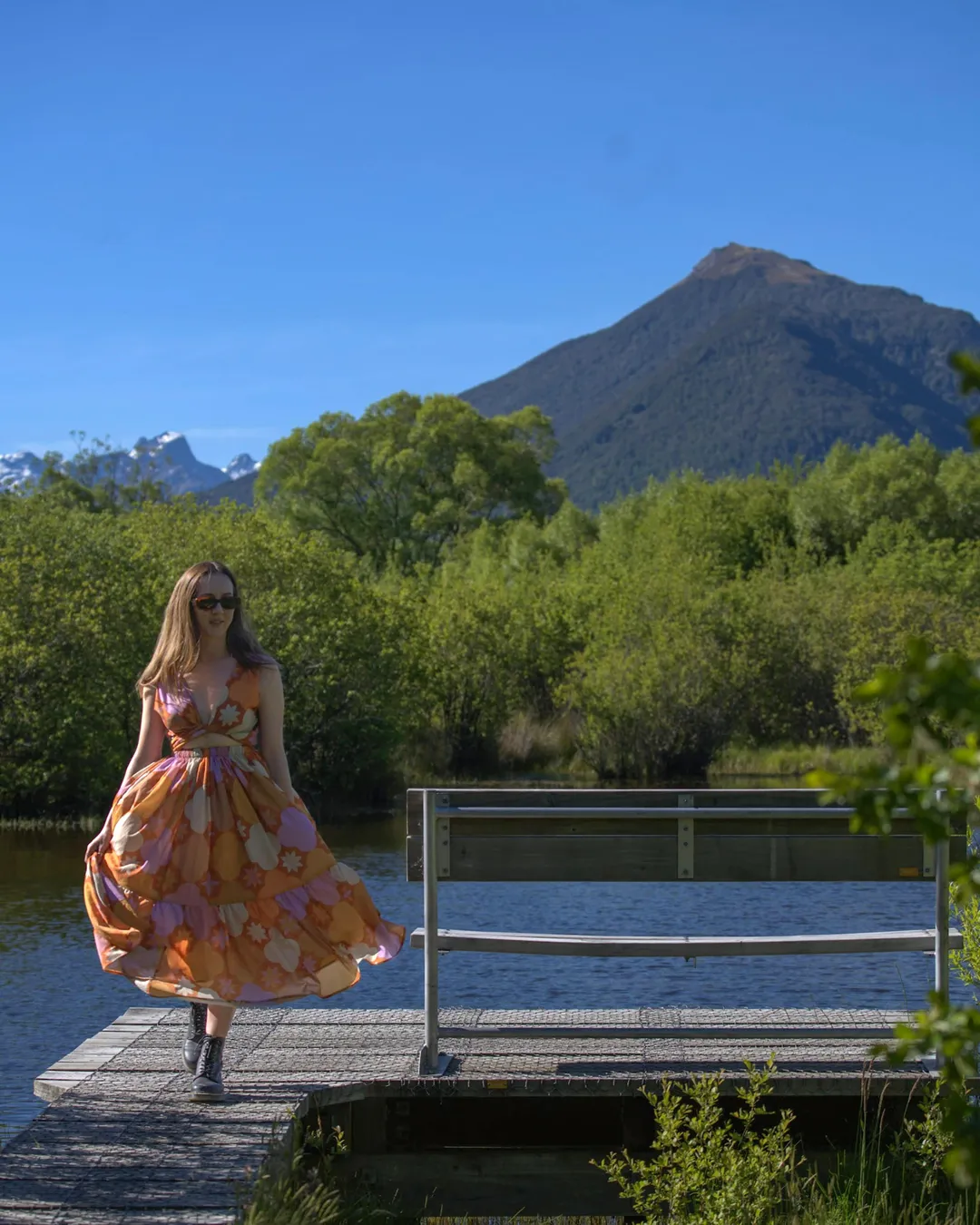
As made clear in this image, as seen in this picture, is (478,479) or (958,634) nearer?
(958,634)

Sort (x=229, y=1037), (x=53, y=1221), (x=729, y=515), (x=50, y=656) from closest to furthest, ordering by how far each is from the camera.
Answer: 1. (x=53, y=1221)
2. (x=229, y=1037)
3. (x=50, y=656)
4. (x=729, y=515)

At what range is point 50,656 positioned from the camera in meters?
29.1

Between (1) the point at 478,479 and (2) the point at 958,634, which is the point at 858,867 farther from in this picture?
(1) the point at 478,479

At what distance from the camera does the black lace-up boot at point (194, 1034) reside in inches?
251

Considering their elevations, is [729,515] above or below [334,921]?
above

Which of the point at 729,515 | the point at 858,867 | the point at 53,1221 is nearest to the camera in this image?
the point at 53,1221

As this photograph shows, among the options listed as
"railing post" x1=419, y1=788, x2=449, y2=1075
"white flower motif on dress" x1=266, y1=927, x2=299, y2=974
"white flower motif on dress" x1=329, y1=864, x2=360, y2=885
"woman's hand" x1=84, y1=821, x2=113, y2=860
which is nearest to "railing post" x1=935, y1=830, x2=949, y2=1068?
"railing post" x1=419, y1=788, x2=449, y2=1075

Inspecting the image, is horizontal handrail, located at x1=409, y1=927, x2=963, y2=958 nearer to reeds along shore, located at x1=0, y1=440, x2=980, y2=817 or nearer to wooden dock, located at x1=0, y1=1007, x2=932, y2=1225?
wooden dock, located at x1=0, y1=1007, x2=932, y2=1225

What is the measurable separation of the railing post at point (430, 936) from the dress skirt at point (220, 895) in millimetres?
189

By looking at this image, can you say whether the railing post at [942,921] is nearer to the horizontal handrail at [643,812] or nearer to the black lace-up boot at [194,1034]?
the horizontal handrail at [643,812]

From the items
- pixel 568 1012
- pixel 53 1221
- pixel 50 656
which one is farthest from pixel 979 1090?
pixel 50 656

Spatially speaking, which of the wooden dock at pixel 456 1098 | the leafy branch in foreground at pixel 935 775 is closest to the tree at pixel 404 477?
the wooden dock at pixel 456 1098

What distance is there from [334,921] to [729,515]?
179 ft

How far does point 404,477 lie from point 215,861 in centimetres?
7139
